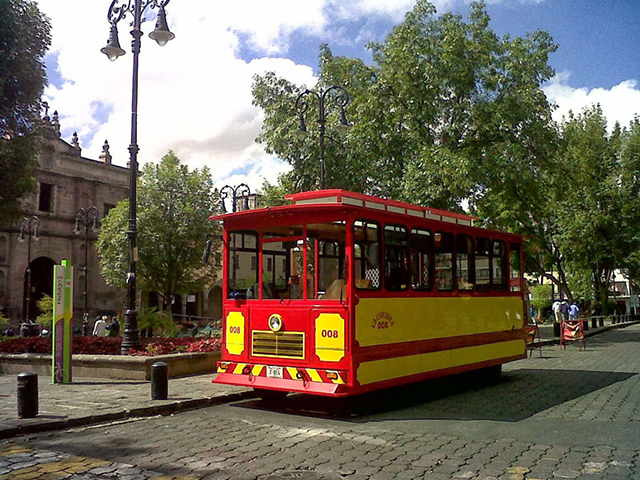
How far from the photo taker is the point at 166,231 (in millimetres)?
38250

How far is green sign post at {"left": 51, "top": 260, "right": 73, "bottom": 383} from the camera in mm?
12602

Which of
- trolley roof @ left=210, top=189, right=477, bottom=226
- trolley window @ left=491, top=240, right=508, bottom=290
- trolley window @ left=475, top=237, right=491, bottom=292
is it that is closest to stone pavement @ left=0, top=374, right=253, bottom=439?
trolley roof @ left=210, top=189, right=477, bottom=226

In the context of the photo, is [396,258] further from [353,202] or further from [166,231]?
[166,231]

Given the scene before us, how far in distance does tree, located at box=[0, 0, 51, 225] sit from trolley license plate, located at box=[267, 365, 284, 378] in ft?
43.4

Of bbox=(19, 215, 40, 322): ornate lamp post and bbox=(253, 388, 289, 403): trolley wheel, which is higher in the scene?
bbox=(19, 215, 40, 322): ornate lamp post

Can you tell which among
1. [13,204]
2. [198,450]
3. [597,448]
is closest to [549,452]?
[597,448]

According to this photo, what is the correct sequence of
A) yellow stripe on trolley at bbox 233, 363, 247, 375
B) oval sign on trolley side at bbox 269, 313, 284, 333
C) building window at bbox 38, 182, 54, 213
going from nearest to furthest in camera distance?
oval sign on trolley side at bbox 269, 313, 284, 333
yellow stripe on trolley at bbox 233, 363, 247, 375
building window at bbox 38, 182, 54, 213

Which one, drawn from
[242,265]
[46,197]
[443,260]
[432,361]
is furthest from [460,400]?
[46,197]

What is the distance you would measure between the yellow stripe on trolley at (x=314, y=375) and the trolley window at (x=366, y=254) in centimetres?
140

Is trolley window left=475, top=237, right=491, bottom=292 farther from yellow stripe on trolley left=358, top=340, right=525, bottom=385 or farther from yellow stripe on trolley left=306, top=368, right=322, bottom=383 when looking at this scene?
yellow stripe on trolley left=306, top=368, right=322, bottom=383

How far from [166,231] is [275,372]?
29413 mm

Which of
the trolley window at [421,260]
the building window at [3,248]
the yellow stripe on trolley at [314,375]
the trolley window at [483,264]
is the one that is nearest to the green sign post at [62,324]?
the yellow stripe on trolley at [314,375]

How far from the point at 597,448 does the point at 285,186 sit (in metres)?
21.1

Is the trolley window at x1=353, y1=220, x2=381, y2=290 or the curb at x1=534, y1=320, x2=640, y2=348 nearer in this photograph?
the trolley window at x1=353, y1=220, x2=381, y2=290
